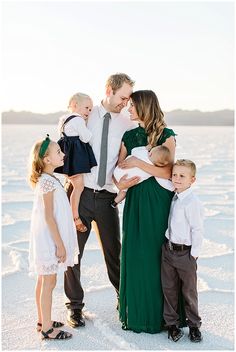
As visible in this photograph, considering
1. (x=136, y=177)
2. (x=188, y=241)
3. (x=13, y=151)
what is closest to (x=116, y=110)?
(x=136, y=177)

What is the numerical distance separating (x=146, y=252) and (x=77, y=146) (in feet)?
2.69

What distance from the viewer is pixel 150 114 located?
3543mm

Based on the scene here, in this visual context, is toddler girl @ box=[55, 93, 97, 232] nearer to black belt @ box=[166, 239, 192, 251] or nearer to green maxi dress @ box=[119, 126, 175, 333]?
green maxi dress @ box=[119, 126, 175, 333]

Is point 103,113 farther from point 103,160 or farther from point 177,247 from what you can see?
point 177,247

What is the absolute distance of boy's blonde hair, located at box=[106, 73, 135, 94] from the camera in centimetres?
365

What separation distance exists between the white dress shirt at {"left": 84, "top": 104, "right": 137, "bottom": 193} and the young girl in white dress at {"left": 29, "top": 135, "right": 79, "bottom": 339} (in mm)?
313

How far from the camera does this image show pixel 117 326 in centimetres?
369

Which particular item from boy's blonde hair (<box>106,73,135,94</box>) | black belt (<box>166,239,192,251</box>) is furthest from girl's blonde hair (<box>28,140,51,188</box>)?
black belt (<box>166,239,192,251</box>)

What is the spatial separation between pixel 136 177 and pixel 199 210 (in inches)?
18.1

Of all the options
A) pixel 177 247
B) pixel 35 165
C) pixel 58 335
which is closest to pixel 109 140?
pixel 35 165

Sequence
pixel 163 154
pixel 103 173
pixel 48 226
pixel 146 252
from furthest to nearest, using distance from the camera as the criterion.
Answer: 1. pixel 103 173
2. pixel 146 252
3. pixel 163 154
4. pixel 48 226

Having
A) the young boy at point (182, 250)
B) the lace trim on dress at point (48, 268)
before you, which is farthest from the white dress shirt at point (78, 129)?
the lace trim on dress at point (48, 268)

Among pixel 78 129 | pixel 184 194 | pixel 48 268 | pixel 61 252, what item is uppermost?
pixel 78 129

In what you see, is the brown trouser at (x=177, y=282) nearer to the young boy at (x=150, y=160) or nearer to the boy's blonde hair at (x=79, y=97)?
the young boy at (x=150, y=160)
